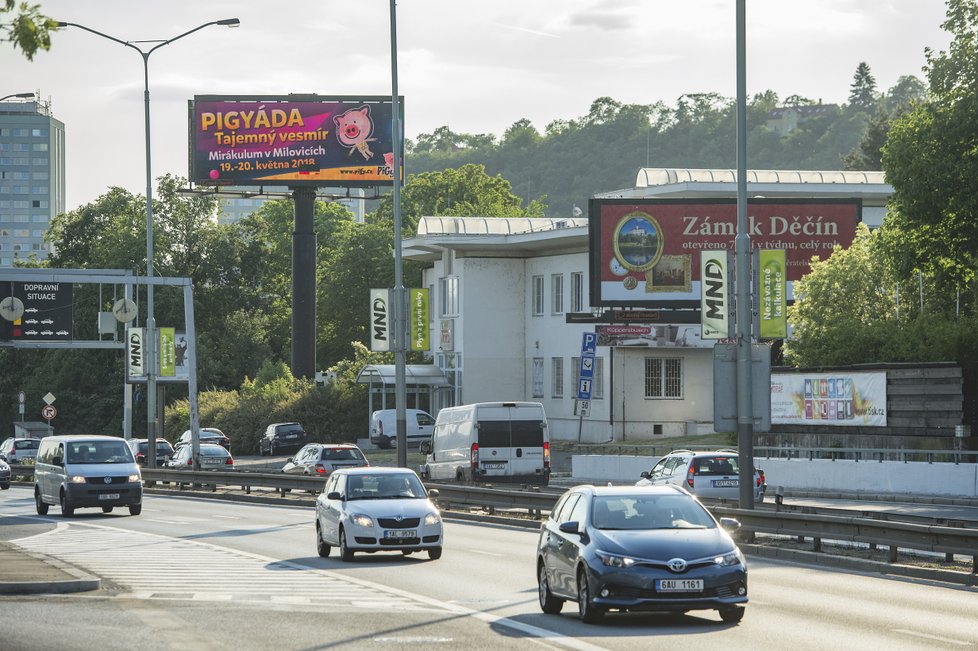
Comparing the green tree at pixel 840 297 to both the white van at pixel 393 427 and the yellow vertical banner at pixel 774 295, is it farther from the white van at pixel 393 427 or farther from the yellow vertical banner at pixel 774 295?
the white van at pixel 393 427

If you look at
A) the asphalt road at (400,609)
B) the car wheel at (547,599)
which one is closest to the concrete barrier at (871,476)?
the asphalt road at (400,609)

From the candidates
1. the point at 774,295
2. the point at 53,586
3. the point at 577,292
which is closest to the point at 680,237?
the point at 577,292

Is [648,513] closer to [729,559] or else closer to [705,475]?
[729,559]

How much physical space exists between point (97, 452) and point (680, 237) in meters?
33.3

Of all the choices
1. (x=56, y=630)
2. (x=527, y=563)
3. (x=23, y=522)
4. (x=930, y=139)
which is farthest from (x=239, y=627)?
(x=930, y=139)

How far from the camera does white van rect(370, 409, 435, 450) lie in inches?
2736

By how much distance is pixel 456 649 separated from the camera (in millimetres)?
13844

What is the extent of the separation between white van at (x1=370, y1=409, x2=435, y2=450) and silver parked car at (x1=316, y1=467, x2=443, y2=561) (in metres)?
43.9

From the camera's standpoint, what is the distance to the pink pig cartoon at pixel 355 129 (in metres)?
77.5

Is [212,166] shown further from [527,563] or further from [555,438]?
[527,563]

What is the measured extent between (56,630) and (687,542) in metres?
5.87

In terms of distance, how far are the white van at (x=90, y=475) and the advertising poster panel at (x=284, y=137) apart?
40.3 m

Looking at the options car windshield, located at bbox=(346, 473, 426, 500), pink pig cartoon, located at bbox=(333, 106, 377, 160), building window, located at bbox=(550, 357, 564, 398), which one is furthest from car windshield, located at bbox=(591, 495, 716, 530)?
pink pig cartoon, located at bbox=(333, 106, 377, 160)

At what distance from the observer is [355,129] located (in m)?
77.6
